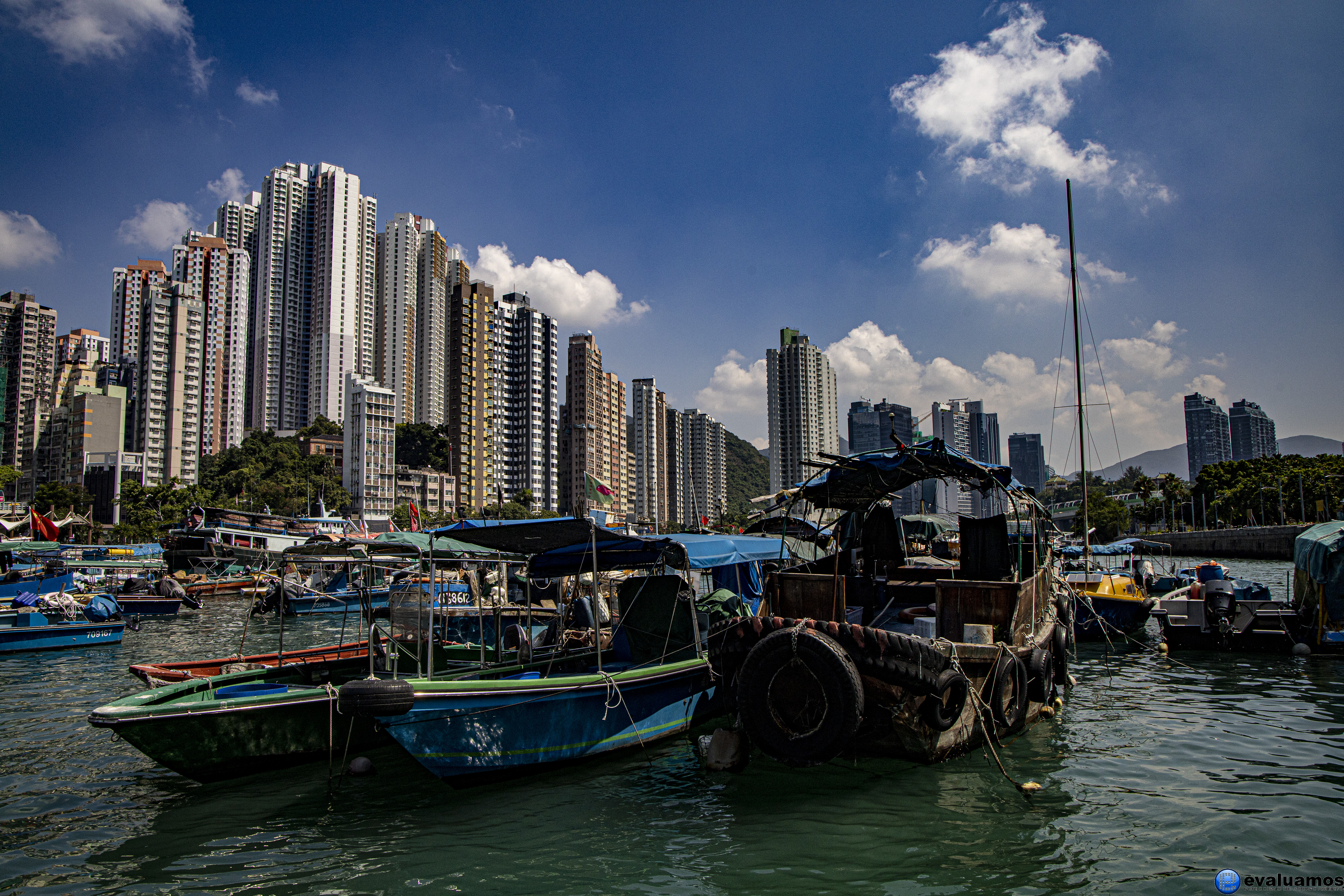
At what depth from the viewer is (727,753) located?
8000 millimetres

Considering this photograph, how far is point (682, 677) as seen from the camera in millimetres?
9289

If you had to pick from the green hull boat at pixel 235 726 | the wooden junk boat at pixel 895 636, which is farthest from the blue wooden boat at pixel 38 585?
the wooden junk boat at pixel 895 636

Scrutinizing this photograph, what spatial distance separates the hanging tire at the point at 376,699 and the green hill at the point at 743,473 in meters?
157

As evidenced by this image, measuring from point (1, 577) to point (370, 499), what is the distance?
2328 inches

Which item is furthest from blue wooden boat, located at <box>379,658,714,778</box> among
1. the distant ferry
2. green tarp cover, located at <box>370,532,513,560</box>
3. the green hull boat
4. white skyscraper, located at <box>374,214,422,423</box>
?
white skyscraper, located at <box>374,214,422,423</box>

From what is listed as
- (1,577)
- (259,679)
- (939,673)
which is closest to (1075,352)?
(939,673)

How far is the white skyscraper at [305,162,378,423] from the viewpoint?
362ft

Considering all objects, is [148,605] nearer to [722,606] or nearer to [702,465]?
[722,606]

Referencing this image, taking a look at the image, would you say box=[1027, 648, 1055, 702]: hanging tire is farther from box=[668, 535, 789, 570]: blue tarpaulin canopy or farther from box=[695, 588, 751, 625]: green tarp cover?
box=[668, 535, 789, 570]: blue tarpaulin canopy

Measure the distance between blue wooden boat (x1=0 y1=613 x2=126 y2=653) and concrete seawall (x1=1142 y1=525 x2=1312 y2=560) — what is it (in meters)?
52.0

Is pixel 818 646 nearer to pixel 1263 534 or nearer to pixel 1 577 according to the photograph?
pixel 1 577

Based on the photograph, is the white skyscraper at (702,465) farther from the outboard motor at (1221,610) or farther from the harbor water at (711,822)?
the harbor water at (711,822)

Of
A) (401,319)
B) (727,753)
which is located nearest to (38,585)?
(727,753)

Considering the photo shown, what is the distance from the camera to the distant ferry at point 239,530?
42719 mm
